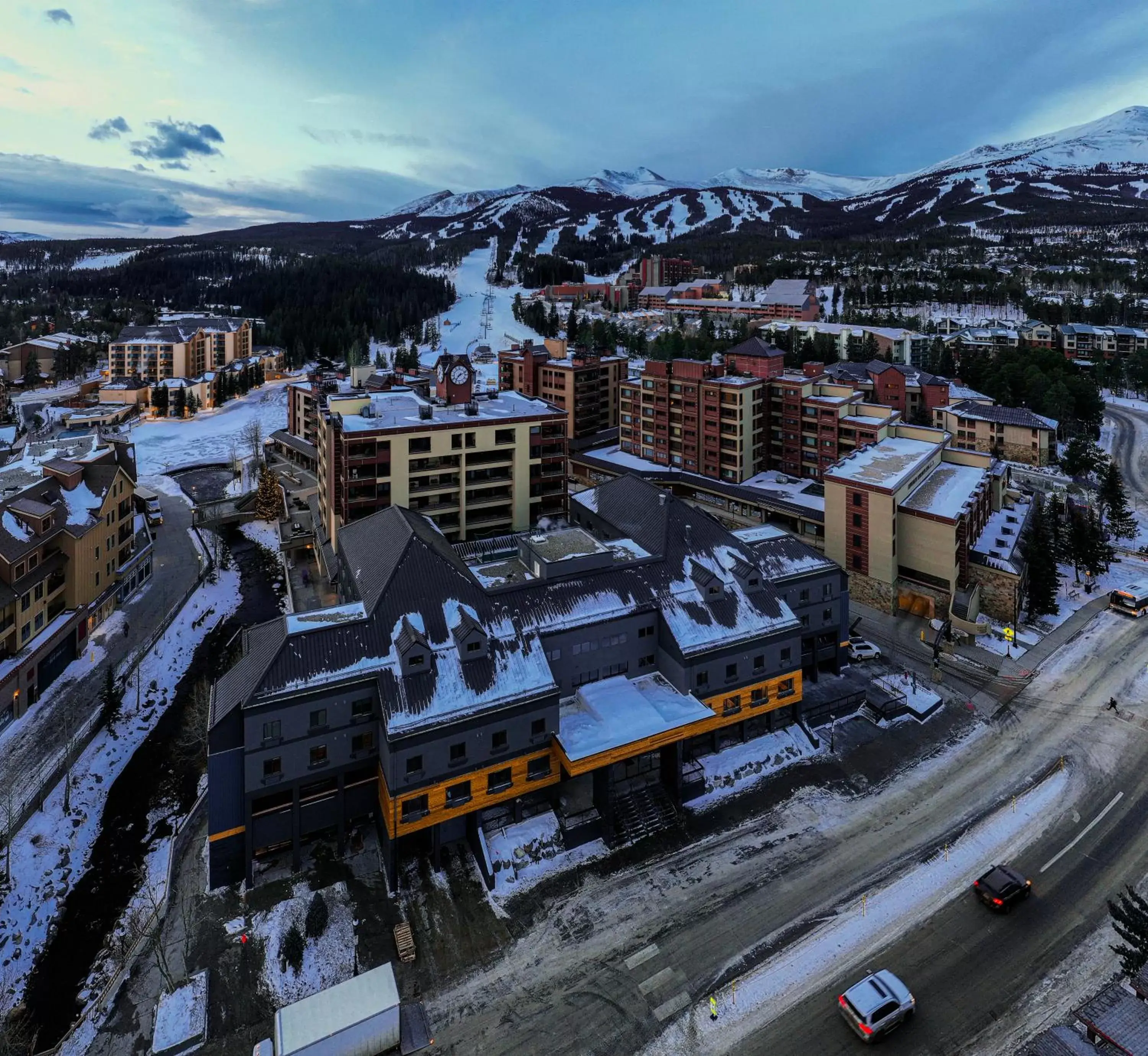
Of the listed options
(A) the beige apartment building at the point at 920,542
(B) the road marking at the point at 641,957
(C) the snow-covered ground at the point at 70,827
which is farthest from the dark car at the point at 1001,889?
(C) the snow-covered ground at the point at 70,827

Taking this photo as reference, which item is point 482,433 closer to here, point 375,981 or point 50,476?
point 50,476

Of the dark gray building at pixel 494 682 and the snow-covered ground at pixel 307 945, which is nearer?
the snow-covered ground at pixel 307 945

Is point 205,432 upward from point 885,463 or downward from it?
upward

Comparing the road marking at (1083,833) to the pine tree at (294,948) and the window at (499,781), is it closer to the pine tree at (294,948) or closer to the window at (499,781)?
the window at (499,781)

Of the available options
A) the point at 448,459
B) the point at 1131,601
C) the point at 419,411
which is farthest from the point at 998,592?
the point at 419,411

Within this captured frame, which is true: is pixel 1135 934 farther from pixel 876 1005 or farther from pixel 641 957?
pixel 641 957

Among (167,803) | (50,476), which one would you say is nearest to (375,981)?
(167,803)

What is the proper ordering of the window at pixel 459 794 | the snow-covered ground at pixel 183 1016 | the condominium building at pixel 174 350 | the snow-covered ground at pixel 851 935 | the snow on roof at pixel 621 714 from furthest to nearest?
the condominium building at pixel 174 350
the snow on roof at pixel 621 714
the window at pixel 459 794
the snow-covered ground at pixel 851 935
the snow-covered ground at pixel 183 1016
